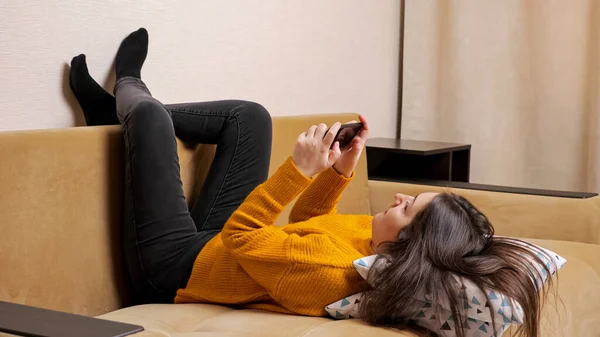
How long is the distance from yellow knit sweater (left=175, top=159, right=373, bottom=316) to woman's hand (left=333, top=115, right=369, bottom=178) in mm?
143

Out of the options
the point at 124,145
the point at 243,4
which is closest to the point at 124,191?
the point at 124,145

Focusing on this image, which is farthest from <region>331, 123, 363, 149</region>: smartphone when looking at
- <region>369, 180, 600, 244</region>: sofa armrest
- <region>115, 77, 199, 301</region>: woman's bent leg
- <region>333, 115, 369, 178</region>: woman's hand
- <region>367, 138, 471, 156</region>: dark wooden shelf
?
<region>367, 138, 471, 156</region>: dark wooden shelf

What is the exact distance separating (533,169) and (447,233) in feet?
6.57

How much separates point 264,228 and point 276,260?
84 millimetres

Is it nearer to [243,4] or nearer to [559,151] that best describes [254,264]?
[243,4]

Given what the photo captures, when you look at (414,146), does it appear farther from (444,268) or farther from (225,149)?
(444,268)

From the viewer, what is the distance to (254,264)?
5.32 ft

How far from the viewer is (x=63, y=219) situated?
1.73 metres

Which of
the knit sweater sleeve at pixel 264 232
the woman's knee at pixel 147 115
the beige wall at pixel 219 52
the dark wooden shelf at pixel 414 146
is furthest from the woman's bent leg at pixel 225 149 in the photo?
the dark wooden shelf at pixel 414 146

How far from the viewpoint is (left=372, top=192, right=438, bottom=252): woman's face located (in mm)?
1624

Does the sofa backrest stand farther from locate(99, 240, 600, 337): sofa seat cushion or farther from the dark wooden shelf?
the dark wooden shelf

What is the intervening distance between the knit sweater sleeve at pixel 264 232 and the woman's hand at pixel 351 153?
216mm

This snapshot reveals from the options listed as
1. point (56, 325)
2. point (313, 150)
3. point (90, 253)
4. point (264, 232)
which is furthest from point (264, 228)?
point (56, 325)

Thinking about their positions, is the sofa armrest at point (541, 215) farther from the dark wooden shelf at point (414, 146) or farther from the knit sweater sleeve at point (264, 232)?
the knit sweater sleeve at point (264, 232)
